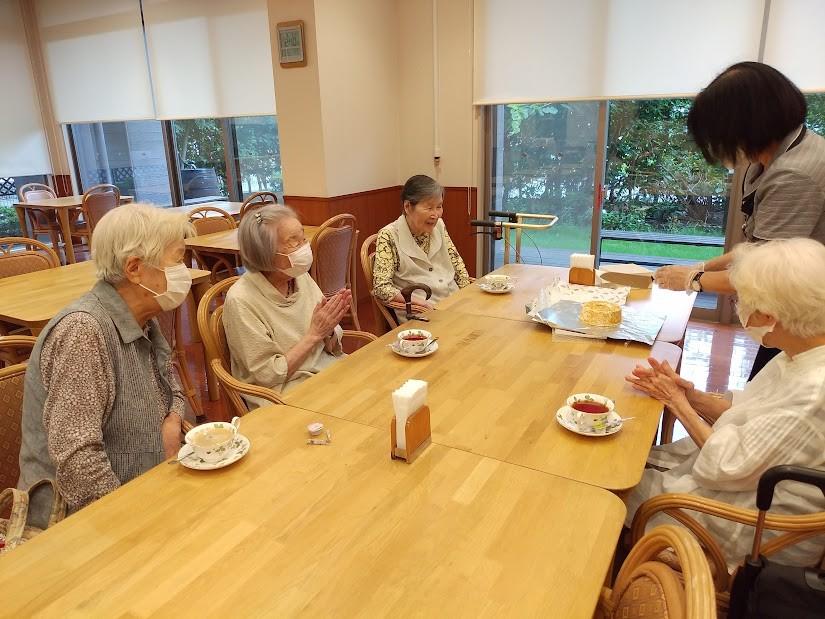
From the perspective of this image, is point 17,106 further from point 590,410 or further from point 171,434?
point 590,410

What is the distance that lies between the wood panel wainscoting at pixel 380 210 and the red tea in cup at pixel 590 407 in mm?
3492

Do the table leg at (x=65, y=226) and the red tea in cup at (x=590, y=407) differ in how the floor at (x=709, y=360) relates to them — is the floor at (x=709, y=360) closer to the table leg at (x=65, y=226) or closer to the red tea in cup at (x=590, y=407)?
the red tea in cup at (x=590, y=407)

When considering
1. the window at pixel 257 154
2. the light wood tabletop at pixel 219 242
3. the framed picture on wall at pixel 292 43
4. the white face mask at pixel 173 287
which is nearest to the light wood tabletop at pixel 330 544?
the white face mask at pixel 173 287

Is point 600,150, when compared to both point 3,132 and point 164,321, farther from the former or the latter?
point 3,132

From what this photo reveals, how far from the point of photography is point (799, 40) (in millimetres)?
3734

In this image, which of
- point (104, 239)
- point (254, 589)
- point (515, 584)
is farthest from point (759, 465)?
point (104, 239)

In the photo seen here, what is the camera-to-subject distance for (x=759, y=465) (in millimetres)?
1211

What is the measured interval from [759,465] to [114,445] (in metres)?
1.50

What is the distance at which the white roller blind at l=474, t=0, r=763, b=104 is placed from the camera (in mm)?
3934

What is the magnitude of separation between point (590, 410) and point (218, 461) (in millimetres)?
896

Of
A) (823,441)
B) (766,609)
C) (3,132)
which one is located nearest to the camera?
(766,609)

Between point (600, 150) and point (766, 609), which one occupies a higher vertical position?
point (600, 150)

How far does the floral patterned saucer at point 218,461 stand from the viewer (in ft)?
4.12

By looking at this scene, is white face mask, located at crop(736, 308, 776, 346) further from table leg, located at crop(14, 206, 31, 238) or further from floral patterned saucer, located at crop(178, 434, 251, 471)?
table leg, located at crop(14, 206, 31, 238)
